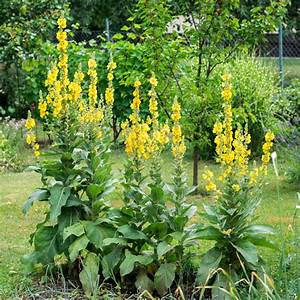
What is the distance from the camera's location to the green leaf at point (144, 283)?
4523mm

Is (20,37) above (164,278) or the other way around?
above

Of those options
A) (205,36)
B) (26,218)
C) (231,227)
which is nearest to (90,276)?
(231,227)

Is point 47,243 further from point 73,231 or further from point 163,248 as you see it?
point 163,248

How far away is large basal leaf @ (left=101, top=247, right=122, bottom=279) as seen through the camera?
181 inches

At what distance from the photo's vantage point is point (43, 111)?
4824 mm

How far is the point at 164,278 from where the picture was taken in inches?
174

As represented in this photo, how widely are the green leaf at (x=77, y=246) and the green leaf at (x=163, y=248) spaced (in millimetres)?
507

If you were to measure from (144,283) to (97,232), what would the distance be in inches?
17.9

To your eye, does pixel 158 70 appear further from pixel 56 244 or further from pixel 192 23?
pixel 56 244

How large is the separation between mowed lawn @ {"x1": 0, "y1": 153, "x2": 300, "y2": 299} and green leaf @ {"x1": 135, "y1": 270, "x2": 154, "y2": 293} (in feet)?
2.01

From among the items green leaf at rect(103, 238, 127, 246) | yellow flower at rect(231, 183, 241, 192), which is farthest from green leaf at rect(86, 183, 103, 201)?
yellow flower at rect(231, 183, 241, 192)

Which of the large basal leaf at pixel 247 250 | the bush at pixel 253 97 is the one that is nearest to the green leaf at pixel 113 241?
the large basal leaf at pixel 247 250

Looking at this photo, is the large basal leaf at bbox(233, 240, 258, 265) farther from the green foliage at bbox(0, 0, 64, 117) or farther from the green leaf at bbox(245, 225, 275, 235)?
the green foliage at bbox(0, 0, 64, 117)

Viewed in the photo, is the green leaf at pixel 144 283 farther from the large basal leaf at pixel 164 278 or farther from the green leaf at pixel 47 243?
the green leaf at pixel 47 243
